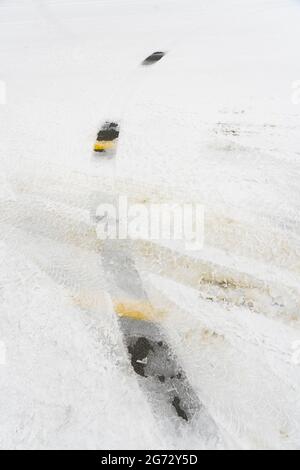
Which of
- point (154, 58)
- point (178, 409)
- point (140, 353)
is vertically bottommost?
point (178, 409)

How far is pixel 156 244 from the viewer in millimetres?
2793

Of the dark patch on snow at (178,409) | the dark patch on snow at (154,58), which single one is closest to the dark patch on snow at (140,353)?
the dark patch on snow at (178,409)

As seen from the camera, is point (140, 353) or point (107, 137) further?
point (107, 137)

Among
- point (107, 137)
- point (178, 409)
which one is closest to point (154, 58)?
point (107, 137)

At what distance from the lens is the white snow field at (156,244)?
195 cm

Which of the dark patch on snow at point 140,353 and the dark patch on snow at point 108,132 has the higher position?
the dark patch on snow at point 108,132

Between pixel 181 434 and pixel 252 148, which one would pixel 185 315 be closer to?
pixel 181 434

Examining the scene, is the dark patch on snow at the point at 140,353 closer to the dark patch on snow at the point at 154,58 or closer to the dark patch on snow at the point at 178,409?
the dark patch on snow at the point at 178,409

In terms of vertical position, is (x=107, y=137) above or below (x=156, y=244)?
above

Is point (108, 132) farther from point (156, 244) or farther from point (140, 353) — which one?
point (140, 353)

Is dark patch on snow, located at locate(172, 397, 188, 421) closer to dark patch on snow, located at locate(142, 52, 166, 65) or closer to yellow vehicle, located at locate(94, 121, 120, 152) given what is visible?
yellow vehicle, located at locate(94, 121, 120, 152)

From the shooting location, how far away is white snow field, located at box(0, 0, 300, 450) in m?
1.95

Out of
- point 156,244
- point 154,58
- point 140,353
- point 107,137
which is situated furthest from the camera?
point 154,58

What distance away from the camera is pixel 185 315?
2342 millimetres
